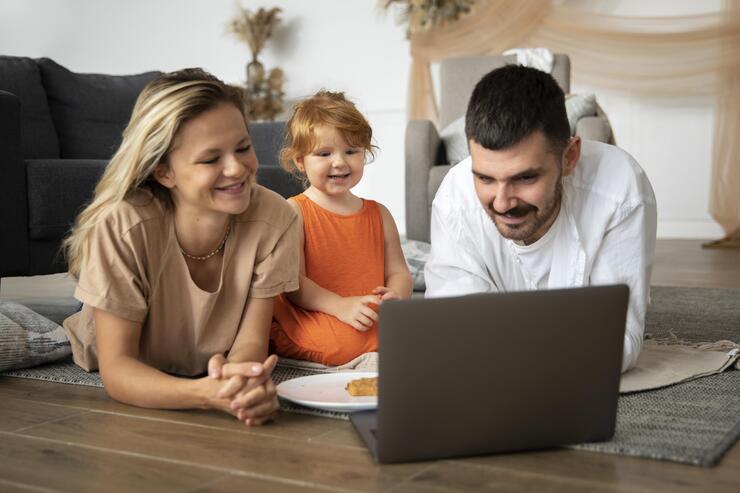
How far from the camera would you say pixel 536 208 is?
1534 mm

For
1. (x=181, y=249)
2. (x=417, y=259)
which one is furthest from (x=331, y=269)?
(x=417, y=259)

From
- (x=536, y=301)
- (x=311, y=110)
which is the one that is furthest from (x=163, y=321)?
(x=536, y=301)

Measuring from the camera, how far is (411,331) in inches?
44.4

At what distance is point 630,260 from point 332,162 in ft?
2.47

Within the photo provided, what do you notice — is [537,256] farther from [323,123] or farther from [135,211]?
[135,211]

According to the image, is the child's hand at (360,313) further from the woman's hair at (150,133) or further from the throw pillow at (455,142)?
the throw pillow at (455,142)

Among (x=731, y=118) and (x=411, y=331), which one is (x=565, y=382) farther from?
(x=731, y=118)

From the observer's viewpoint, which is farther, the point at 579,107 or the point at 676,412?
the point at 579,107

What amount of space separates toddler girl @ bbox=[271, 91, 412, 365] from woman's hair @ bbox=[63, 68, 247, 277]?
44 cm

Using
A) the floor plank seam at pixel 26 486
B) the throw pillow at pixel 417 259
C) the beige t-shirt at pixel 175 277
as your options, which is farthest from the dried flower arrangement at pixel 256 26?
the floor plank seam at pixel 26 486

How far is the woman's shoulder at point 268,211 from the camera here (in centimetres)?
173

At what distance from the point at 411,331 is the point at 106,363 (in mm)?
704

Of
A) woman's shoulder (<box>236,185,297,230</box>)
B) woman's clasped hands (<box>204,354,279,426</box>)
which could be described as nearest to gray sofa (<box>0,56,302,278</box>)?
woman's shoulder (<box>236,185,297,230</box>)

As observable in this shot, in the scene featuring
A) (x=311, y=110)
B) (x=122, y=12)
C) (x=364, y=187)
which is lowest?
(x=364, y=187)
